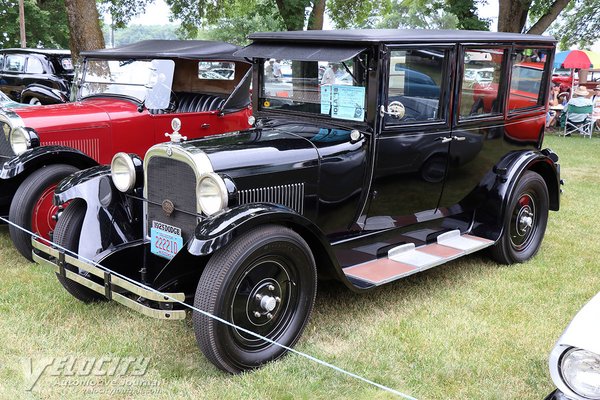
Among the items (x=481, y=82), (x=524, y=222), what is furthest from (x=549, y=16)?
(x=481, y=82)

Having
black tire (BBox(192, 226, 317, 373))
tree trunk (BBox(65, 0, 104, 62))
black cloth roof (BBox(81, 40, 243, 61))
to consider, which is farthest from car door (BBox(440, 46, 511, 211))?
tree trunk (BBox(65, 0, 104, 62))

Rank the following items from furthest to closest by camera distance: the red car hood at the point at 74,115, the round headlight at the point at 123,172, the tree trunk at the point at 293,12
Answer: the tree trunk at the point at 293,12, the red car hood at the point at 74,115, the round headlight at the point at 123,172

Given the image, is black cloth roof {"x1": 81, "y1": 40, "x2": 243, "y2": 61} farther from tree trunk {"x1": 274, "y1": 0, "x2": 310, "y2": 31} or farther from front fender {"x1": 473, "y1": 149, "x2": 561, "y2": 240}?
tree trunk {"x1": 274, "y1": 0, "x2": 310, "y2": 31}

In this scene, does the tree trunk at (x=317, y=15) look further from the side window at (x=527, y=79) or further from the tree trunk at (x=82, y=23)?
the side window at (x=527, y=79)

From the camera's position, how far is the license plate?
11.2 feet

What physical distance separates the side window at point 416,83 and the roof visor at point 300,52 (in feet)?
1.12

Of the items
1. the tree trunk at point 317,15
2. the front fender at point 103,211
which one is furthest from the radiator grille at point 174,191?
the tree trunk at point 317,15

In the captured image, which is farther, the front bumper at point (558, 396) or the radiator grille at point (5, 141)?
the radiator grille at point (5, 141)

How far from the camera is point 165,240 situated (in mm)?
3465

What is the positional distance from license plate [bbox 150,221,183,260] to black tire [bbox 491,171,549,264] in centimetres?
265

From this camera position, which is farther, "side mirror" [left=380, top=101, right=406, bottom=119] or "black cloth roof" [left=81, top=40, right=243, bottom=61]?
"black cloth roof" [left=81, top=40, right=243, bottom=61]

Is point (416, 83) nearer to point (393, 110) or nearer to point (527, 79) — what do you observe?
point (393, 110)
